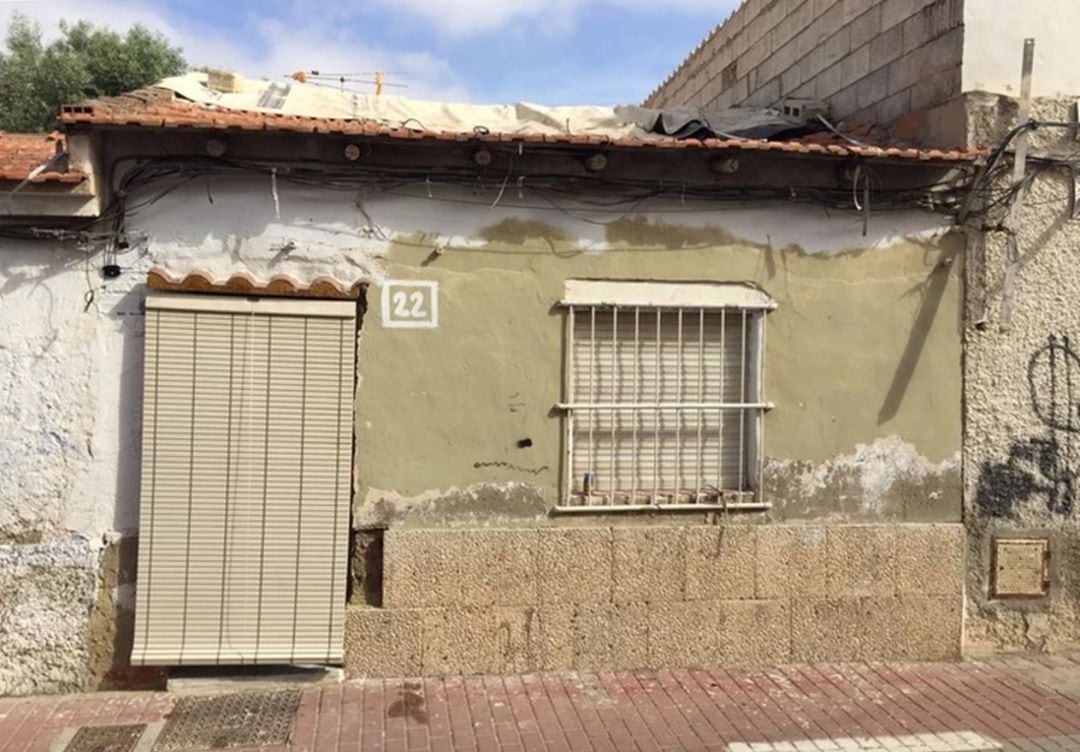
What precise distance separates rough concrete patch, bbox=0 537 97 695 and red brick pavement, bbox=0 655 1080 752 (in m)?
0.13

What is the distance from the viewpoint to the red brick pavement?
181 inches

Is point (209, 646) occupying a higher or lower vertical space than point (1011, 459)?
lower

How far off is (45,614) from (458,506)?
2.56m

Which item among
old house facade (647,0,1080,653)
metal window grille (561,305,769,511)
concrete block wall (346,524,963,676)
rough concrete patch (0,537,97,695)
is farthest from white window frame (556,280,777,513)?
rough concrete patch (0,537,97,695)

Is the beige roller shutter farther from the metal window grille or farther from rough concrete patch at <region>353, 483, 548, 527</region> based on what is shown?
the metal window grille

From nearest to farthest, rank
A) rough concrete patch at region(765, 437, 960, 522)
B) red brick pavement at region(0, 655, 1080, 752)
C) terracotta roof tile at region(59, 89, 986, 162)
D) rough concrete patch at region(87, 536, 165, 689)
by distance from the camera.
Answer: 1. red brick pavement at region(0, 655, 1080, 752)
2. terracotta roof tile at region(59, 89, 986, 162)
3. rough concrete patch at region(87, 536, 165, 689)
4. rough concrete patch at region(765, 437, 960, 522)

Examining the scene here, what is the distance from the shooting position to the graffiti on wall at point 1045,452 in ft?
19.7

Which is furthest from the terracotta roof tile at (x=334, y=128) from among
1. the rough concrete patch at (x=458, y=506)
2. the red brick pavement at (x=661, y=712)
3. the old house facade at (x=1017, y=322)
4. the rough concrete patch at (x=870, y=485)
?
the red brick pavement at (x=661, y=712)

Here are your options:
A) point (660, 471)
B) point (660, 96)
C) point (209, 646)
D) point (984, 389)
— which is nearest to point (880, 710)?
point (660, 471)

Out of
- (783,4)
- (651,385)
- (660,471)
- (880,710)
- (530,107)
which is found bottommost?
(880,710)

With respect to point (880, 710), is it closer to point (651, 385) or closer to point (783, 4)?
point (651, 385)

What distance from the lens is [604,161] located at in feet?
17.7

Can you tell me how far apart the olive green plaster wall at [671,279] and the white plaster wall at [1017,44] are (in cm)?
125

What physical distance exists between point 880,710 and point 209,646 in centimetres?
406
